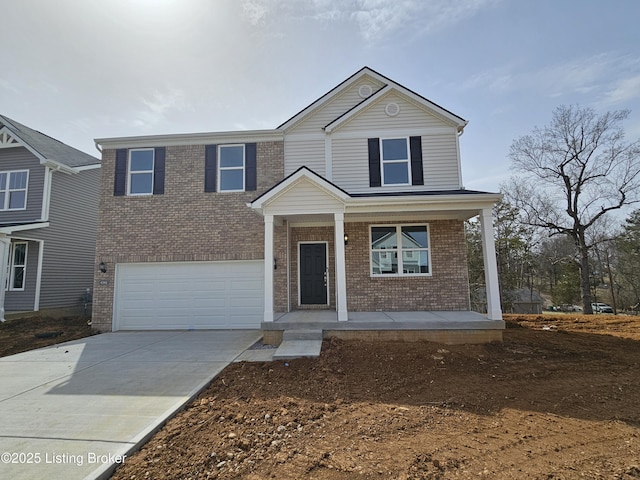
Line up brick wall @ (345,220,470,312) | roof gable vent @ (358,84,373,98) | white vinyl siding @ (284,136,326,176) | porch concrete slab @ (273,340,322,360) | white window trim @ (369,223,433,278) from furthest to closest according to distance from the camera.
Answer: roof gable vent @ (358,84,373,98) < white vinyl siding @ (284,136,326,176) < white window trim @ (369,223,433,278) < brick wall @ (345,220,470,312) < porch concrete slab @ (273,340,322,360)

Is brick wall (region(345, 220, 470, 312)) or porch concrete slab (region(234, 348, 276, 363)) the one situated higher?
brick wall (region(345, 220, 470, 312))

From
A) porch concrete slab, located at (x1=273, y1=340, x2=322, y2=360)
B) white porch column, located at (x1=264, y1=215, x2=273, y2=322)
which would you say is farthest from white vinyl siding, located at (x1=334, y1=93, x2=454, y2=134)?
porch concrete slab, located at (x1=273, y1=340, x2=322, y2=360)

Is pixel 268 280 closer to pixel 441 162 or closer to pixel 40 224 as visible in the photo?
pixel 441 162

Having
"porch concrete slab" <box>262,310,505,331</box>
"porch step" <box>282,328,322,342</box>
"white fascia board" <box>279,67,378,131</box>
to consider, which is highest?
"white fascia board" <box>279,67,378,131</box>

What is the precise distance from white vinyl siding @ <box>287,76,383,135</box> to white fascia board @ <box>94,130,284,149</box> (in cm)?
87

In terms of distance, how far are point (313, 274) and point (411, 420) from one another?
6129mm

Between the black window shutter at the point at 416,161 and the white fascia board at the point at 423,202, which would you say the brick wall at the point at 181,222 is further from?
the black window shutter at the point at 416,161

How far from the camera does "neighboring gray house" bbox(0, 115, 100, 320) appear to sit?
11586 mm

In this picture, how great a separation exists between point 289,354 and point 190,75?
25.7 ft

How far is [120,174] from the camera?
1013cm

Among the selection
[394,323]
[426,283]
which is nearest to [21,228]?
[394,323]

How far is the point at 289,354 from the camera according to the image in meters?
5.88

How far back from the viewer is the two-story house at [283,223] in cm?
905

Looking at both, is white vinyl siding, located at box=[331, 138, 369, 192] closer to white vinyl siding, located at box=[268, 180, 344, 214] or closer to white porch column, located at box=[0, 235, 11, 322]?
white vinyl siding, located at box=[268, 180, 344, 214]
